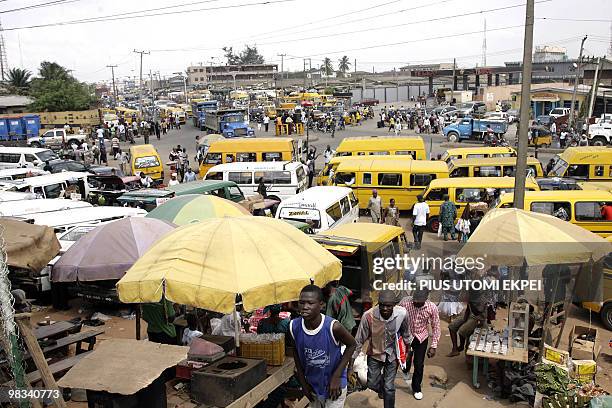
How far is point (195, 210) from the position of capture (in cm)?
1157

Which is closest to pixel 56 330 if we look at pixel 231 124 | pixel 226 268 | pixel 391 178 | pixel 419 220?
pixel 226 268

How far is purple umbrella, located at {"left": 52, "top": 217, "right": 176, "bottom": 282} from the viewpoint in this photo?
31.5ft

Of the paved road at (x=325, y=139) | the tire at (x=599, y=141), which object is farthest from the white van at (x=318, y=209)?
the tire at (x=599, y=141)

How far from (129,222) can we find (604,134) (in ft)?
101

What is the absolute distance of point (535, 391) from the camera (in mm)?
6969

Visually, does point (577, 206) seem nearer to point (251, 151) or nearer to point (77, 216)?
point (77, 216)

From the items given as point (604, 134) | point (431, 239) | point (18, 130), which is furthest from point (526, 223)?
point (18, 130)

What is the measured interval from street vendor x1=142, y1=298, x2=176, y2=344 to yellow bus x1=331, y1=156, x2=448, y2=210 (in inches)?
501

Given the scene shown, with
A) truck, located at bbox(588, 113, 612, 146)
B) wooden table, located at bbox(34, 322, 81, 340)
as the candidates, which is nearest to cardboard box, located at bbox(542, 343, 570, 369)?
wooden table, located at bbox(34, 322, 81, 340)

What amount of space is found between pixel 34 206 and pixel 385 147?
49.4 ft

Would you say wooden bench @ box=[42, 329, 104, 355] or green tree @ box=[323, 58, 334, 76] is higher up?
green tree @ box=[323, 58, 334, 76]

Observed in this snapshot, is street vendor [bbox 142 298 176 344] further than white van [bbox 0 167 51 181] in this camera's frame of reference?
No

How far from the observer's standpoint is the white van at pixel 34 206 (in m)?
13.9

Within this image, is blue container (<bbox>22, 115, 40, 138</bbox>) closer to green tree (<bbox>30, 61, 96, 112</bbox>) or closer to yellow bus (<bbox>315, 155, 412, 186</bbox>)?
green tree (<bbox>30, 61, 96, 112</bbox>)
